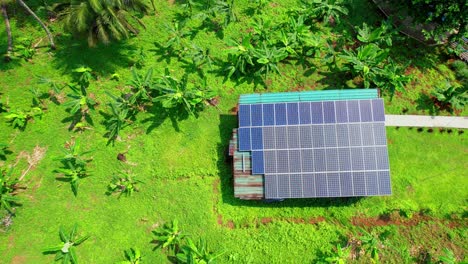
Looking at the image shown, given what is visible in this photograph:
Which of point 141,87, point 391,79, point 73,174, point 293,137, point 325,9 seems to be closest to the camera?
point 293,137

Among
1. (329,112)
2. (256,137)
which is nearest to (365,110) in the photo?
(329,112)

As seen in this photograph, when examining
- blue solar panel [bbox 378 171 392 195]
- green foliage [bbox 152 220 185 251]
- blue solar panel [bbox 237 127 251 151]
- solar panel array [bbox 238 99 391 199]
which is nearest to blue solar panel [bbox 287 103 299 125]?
solar panel array [bbox 238 99 391 199]

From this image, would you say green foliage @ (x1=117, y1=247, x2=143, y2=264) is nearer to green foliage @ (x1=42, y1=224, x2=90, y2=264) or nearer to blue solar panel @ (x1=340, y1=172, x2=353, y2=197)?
green foliage @ (x1=42, y1=224, x2=90, y2=264)

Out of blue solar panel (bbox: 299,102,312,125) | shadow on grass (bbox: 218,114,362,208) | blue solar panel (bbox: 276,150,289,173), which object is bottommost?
shadow on grass (bbox: 218,114,362,208)

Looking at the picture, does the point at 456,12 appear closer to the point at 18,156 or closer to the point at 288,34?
the point at 288,34

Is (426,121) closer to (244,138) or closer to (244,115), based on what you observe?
(244,115)

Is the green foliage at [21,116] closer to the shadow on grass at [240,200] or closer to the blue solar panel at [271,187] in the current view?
the shadow on grass at [240,200]

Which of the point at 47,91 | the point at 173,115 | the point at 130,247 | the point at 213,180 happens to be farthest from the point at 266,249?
the point at 47,91

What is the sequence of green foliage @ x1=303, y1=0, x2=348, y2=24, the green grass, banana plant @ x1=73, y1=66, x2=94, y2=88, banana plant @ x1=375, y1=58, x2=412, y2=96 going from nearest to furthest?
the green grass
banana plant @ x1=375, y1=58, x2=412, y2=96
banana plant @ x1=73, y1=66, x2=94, y2=88
green foliage @ x1=303, y1=0, x2=348, y2=24
